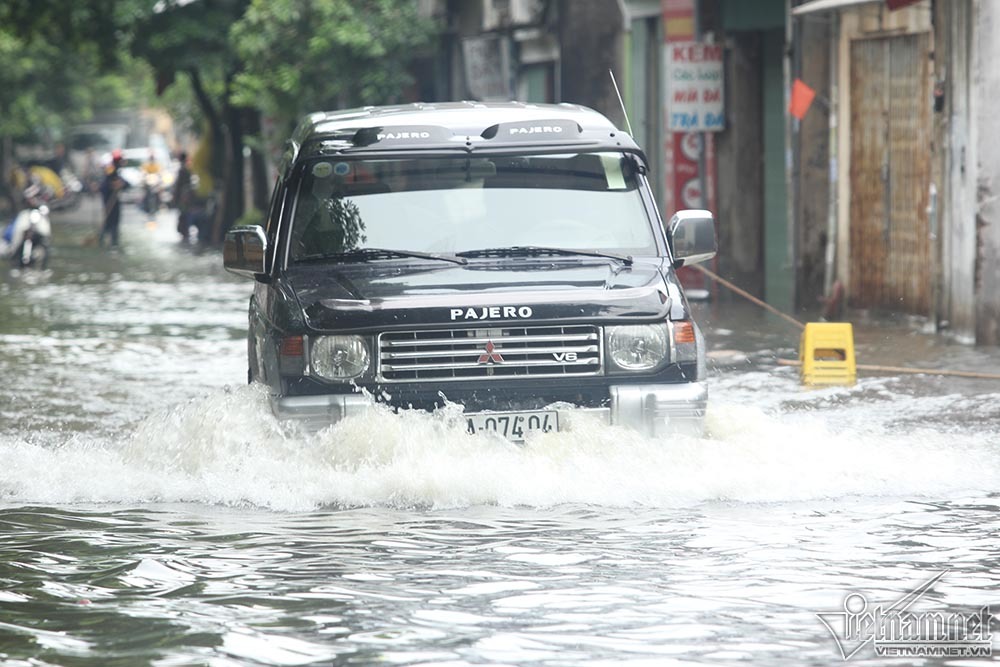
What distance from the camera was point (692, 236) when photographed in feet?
29.4

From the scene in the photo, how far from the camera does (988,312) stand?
14.6 m

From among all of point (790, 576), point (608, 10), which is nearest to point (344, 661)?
point (790, 576)

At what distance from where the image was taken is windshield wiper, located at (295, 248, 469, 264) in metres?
8.70

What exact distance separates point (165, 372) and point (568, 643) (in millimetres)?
9186

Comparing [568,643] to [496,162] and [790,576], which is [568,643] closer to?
[790,576]

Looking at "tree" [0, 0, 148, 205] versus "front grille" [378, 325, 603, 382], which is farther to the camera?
"tree" [0, 0, 148, 205]

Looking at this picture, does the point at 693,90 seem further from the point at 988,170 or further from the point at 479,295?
the point at 479,295

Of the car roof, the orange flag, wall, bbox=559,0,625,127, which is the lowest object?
the car roof

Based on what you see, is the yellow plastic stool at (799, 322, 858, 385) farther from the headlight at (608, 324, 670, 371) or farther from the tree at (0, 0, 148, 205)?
the tree at (0, 0, 148, 205)

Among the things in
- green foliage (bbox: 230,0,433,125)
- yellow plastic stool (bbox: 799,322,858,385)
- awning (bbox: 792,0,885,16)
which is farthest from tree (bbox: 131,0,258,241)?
yellow plastic stool (bbox: 799,322,858,385)

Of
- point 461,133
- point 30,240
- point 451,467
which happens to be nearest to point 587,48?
point 461,133

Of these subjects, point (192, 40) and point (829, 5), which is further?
point (192, 40)

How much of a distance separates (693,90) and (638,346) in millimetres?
12267

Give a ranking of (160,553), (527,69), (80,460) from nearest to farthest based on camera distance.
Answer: (160,553) < (80,460) < (527,69)
